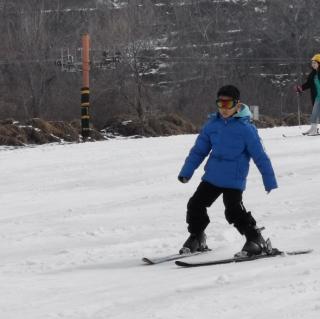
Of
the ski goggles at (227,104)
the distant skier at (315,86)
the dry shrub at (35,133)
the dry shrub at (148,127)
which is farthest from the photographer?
the dry shrub at (148,127)

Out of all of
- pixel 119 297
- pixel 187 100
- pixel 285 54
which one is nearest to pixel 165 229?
pixel 119 297

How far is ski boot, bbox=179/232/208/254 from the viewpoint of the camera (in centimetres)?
516

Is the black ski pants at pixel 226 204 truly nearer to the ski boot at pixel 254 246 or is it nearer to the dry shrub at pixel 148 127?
the ski boot at pixel 254 246

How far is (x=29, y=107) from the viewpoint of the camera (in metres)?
40.3

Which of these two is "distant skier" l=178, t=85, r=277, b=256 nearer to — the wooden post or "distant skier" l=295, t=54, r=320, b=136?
"distant skier" l=295, t=54, r=320, b=136

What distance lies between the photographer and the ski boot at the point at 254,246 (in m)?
4.99

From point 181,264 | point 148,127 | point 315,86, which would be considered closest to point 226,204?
point 181,264

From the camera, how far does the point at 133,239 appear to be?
596 cm

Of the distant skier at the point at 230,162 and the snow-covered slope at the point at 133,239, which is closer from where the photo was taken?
the snow-covered slope at the point at 133,239

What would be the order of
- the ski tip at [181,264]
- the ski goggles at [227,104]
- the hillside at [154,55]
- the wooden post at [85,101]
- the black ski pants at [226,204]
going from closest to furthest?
the ski tip at [181,264] < the ski goggles at [227,104] < the black ski pants at [226,204] < the wooden post at [85,101] < the hillside at [154,55]

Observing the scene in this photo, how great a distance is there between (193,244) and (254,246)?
0.44 meters

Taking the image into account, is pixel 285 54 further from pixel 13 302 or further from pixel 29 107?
pixel 13 302

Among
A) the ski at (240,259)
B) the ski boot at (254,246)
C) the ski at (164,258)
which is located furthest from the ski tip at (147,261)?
the ski boot at (254,246)

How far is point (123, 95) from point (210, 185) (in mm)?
33567
